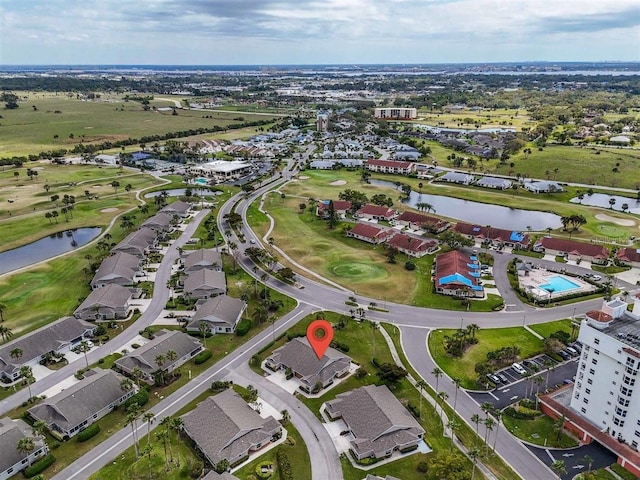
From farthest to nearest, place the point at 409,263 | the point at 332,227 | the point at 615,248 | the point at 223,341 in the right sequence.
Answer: the point at 332,227 → the point at 615,248 → the point at 409,263 → the point at 223,341

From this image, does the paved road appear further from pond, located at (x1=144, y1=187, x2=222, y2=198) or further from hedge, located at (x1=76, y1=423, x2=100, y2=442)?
pond, located at (x1=144, y1=187, x2=222, y2=198)

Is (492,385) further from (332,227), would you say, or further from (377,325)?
(332,227)

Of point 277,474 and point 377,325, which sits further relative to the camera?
point 377,325

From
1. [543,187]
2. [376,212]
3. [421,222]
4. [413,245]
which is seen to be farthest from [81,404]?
[543,187]

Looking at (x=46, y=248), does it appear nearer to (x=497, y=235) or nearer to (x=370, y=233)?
(x=370, y=233)

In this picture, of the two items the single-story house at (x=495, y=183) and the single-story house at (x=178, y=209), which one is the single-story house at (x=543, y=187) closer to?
the single-story house at (x=495, y=183)

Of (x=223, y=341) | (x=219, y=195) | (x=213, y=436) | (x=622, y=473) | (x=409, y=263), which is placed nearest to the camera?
(x=622, y=473)

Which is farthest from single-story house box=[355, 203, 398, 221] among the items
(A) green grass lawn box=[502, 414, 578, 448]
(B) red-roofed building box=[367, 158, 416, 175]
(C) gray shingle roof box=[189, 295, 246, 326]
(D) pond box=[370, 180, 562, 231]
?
(A) green grass lawn box=[502, 414, 578, 448]

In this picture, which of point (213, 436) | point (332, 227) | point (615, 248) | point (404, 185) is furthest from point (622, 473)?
point (404, 185)

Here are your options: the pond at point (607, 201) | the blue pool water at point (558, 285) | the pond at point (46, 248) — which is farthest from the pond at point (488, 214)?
the pond at point (46, 248)
